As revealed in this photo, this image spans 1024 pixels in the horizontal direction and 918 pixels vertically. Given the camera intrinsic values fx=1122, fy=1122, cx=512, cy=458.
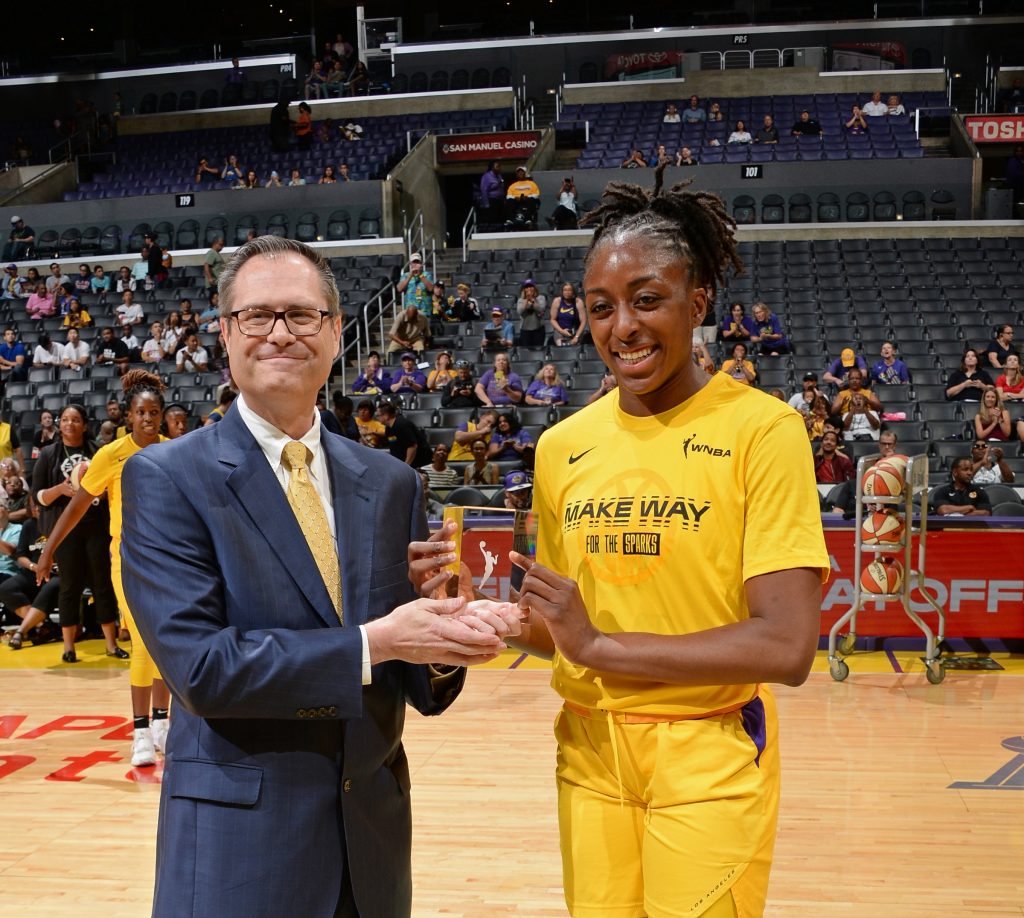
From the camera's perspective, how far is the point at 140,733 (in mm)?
5367

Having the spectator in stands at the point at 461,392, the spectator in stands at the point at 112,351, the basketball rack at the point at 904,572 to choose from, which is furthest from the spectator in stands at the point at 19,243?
the basketball rack at the point at 904,572

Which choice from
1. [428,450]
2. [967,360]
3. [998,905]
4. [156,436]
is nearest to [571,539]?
[998,905]

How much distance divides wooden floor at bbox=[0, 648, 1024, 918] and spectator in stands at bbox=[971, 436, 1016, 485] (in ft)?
8.53

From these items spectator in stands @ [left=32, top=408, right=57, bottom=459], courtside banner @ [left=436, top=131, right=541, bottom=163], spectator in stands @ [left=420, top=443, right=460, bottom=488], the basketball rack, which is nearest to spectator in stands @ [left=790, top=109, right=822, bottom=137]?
courtside banner @ [left=436, top=131, right=541, bottom=163]

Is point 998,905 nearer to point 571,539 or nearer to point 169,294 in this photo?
point 571,539

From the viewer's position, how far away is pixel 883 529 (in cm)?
675

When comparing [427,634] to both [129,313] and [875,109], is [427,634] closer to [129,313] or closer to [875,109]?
[129,313]

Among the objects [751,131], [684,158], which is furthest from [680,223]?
[751,131]

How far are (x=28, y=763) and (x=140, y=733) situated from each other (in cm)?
64

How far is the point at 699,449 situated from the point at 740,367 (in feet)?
28.5

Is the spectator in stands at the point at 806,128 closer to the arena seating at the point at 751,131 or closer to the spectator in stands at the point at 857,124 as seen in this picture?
the arena seating at the point at 751,131

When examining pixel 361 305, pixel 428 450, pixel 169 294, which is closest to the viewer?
pixel 428 450

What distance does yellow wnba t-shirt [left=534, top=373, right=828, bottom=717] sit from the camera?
5.90 feet

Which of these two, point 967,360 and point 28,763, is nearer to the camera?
point 28,763
